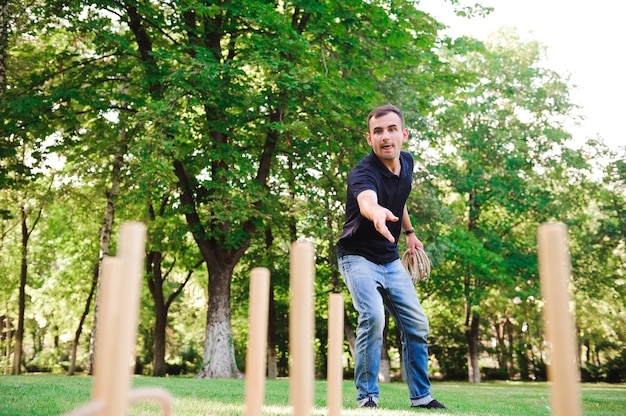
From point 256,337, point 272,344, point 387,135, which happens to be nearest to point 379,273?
point 387,135

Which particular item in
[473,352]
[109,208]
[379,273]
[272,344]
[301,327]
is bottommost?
[473,352]

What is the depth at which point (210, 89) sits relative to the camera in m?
12.9

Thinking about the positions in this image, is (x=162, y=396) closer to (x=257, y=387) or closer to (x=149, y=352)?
(x=257, y=387)

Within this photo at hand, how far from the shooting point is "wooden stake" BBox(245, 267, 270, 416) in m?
1.83

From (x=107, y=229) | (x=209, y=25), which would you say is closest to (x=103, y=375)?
(x=209, y=25)

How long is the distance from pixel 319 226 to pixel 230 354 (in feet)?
14.3

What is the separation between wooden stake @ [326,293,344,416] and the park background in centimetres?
1009

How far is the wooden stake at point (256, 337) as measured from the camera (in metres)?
1.83

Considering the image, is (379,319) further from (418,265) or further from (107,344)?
(107,344)

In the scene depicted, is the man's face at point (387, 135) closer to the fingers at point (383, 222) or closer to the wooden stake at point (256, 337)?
the fingers at point (383, 222)

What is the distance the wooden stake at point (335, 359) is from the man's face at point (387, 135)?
3.31m

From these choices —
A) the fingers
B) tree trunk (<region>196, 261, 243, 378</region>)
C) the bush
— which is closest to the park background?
tree trunk (<region>196, 261, 243, 378</region>)

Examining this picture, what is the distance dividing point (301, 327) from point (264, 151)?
14.7m

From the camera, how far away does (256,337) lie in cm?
185
